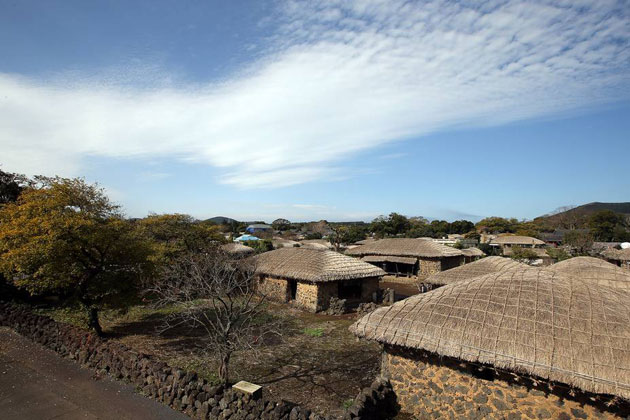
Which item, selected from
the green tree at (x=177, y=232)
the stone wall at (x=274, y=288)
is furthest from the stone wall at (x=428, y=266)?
the green tree at (x=177, y=232)

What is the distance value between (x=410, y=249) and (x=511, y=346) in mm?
24325

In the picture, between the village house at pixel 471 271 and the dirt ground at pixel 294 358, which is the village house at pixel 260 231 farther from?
the dirt ground at pixel 294 358

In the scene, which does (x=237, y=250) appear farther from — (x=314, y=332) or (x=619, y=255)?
(x=619, y=255)

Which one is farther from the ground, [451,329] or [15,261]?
[15,261]

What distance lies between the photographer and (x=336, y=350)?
12.8 metres

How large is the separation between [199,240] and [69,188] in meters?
12.4

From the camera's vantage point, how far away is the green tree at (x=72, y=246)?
36.5 ft

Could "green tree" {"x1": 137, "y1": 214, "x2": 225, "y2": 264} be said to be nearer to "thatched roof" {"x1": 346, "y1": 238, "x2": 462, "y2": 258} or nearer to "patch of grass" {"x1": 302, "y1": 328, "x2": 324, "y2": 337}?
"patch of grass" {"x1": 302, "y1": 328, "x2": 324, "y2": 337}

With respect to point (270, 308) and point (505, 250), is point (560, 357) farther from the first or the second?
point (505, 250)

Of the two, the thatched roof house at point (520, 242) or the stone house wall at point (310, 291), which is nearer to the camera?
the stone house wall at point (310, 291)

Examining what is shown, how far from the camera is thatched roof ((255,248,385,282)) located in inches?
750

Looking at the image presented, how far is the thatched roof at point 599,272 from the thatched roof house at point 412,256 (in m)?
11.9

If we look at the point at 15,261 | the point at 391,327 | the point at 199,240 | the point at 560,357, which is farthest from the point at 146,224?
the point at 560,357

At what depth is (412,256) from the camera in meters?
31.0
